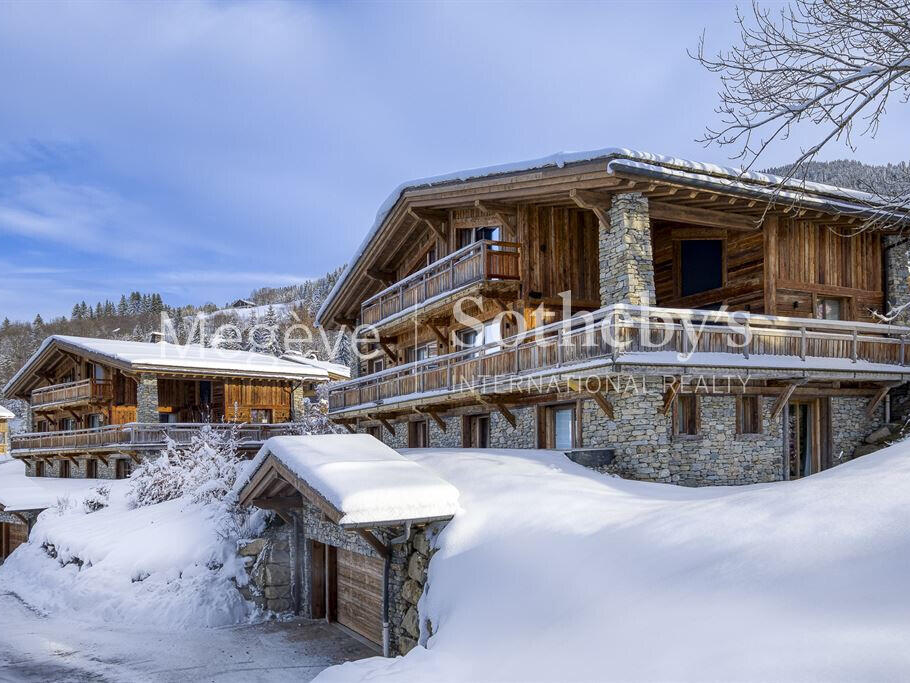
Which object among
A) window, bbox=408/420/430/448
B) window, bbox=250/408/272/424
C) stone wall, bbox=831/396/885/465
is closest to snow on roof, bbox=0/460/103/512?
window, bbox=250/408/272/424

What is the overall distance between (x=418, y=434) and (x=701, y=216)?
12484 millimetres

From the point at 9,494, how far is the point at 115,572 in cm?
1389

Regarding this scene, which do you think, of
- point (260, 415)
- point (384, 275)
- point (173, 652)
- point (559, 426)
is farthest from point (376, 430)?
point (173, 652)

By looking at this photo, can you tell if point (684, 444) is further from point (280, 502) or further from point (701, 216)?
point (280, 502)

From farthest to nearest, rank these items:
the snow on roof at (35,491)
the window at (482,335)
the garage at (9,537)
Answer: the garage at (9,537)
the snow on roof at (35,491)
the window at (482,335)

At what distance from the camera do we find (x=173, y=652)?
47.2 feet

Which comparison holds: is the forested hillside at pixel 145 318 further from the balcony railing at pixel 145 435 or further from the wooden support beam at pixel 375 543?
the wooden support beam at pixel 375 543

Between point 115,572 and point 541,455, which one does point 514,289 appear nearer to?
point 541,455

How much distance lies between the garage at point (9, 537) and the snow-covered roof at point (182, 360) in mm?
7719

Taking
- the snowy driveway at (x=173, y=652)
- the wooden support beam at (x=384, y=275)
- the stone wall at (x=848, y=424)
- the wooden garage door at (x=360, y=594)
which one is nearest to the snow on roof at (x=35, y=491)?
the snowy driveway at (x=173, y=652)

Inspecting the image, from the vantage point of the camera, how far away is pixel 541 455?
14.8m

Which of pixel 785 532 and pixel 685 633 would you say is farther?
pixel 785 532

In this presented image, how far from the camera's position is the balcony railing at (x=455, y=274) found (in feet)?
61.8

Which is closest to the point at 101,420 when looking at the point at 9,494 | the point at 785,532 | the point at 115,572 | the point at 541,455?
the point at 9,494
